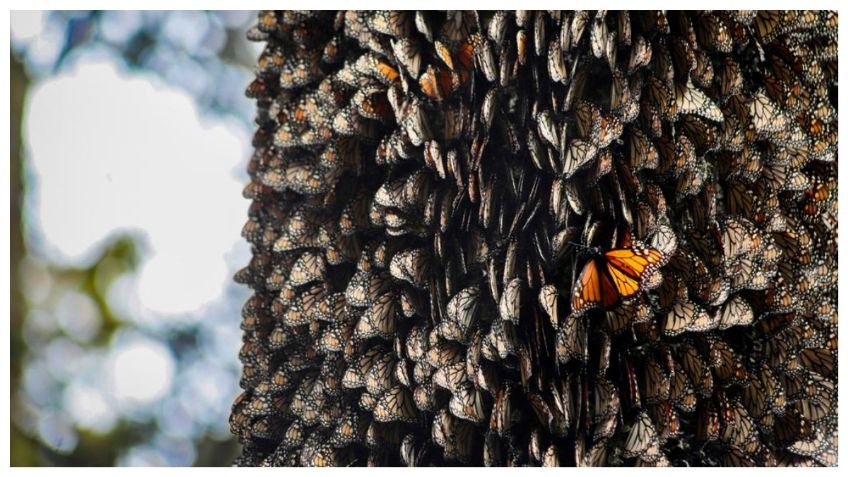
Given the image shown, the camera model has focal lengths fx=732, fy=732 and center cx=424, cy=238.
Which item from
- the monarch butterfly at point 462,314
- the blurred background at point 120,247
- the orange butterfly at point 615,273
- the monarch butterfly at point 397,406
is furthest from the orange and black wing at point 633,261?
the blurred background at point 120,247

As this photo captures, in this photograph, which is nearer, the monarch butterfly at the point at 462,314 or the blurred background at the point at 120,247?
the monarch butterfly at the point at 462,314

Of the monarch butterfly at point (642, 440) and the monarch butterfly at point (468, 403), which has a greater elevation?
the monarch butterfly at point (468, 403)

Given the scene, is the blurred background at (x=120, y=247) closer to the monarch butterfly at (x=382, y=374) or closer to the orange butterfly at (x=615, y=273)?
the monarch butterfly at (x=382, y=374)

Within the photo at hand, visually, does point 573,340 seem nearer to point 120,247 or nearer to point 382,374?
point 382,374

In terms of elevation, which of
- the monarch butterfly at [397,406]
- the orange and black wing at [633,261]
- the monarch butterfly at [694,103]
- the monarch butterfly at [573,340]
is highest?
the monarch butterfly at [694,103]

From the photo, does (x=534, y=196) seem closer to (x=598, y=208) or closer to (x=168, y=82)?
(x=598, y=208)

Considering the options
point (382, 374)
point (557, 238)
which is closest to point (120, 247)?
point (382, 374)

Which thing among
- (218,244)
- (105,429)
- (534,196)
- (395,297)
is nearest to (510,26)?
(534,196)

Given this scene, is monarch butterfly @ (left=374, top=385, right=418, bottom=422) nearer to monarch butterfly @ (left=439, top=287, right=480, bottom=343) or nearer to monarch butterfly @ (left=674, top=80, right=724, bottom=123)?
monarch butterfly @ (left=439, top=287, right=480, bottom=343)
